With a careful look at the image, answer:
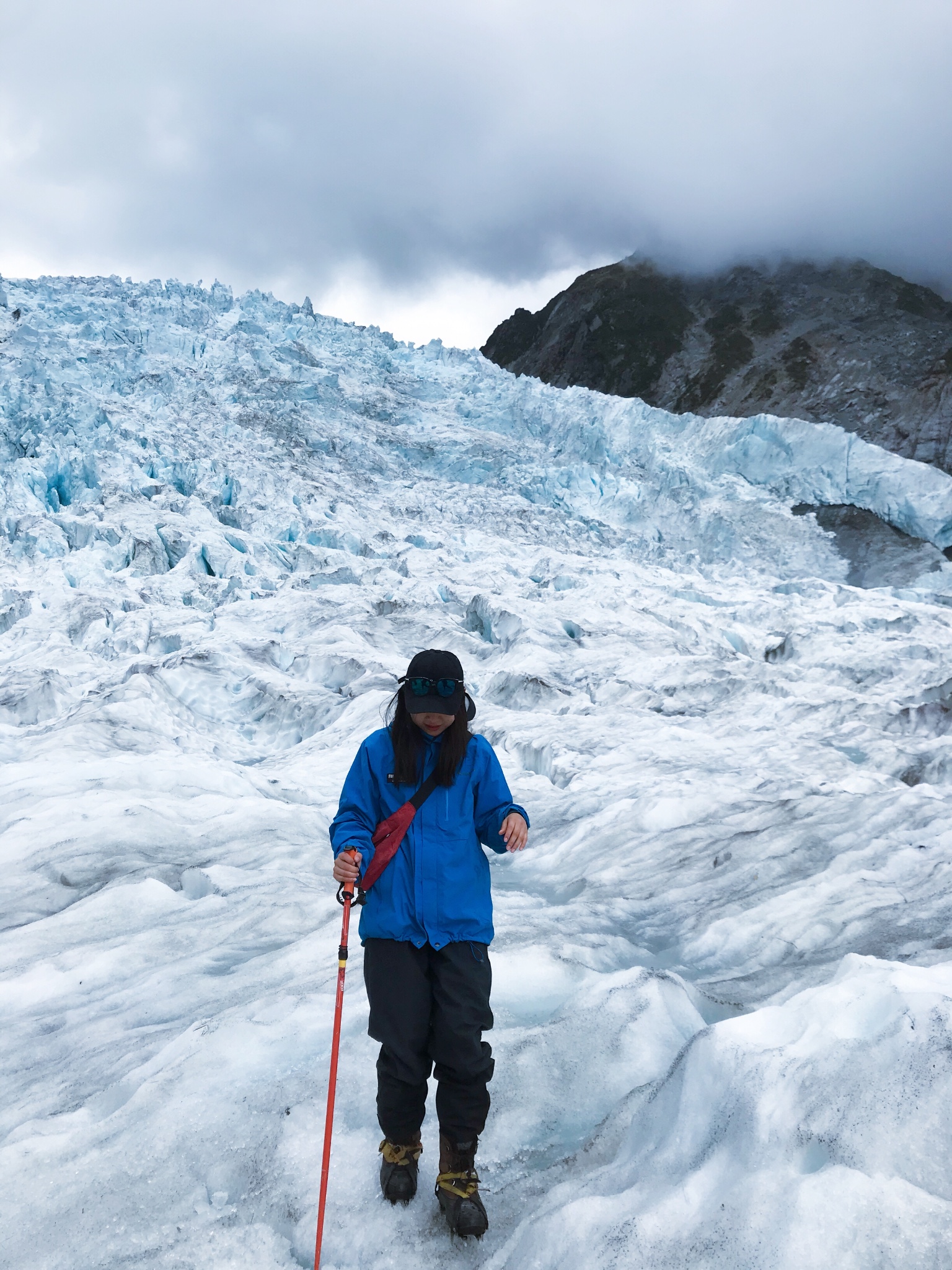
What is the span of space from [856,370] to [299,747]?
142ft

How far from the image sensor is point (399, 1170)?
6.79 feet

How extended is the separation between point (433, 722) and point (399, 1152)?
120 centimetres

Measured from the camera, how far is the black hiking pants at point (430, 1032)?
6.63ft

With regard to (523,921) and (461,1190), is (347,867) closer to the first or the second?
(461,1190)

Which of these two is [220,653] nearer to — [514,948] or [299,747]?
[299,747]

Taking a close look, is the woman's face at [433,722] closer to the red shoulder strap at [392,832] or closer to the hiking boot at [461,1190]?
the red shoulder strap at [392,832]

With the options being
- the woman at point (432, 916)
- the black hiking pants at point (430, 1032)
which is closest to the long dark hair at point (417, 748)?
the woman at point (432, 916)

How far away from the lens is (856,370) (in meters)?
42.2

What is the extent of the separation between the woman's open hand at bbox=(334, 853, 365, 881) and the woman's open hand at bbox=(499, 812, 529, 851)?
0.43 m

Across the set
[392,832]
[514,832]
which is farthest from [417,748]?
[514,832]

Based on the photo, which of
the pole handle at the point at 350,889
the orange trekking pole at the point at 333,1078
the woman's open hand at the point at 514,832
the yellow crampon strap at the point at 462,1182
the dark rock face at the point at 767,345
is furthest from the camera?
the dark rock face at the point at 767,345

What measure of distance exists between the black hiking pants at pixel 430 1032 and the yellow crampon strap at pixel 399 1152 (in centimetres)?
2

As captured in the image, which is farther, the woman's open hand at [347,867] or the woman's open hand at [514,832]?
the woman's open hand at [514,832]

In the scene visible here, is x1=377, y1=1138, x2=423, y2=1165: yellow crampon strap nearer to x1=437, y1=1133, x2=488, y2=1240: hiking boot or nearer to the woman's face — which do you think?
x1=437, y1=1133, x2=488, y2=1240: hiking boot
